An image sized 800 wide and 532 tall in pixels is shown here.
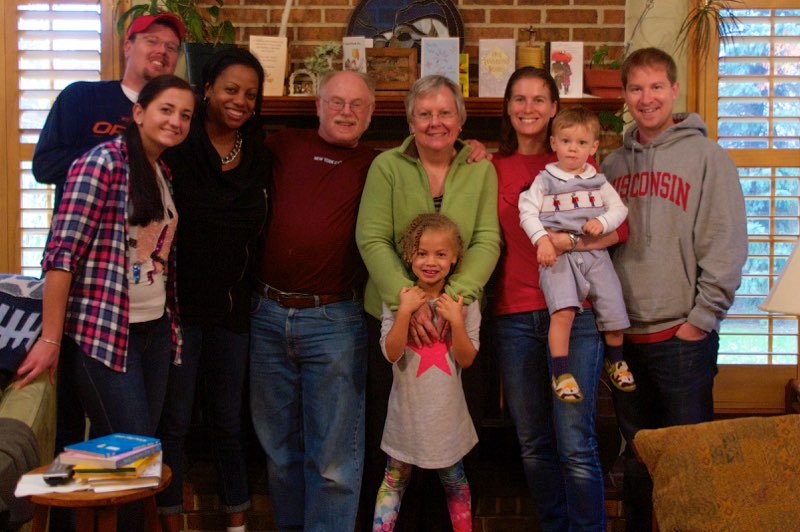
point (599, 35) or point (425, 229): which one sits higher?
point (599, 35)

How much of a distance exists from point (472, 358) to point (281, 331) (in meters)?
0.62

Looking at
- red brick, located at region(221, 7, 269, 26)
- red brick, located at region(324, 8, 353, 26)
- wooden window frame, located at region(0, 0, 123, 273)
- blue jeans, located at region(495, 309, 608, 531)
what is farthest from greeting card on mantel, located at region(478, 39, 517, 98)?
wooden window frame, located at region(0, 0, 123, 273)

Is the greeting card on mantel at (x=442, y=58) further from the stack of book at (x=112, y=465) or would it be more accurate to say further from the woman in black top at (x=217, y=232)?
the stack of book at (x=112, y=465)

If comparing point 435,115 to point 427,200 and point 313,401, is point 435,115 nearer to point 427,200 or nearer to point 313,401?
point 427,200

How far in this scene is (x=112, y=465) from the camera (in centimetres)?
195

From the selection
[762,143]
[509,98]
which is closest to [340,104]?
[509,98]

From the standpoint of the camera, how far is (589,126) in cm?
248

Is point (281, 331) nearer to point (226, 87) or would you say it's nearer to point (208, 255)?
point (208, 255)

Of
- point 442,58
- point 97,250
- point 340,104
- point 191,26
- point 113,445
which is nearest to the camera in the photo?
point 113,445

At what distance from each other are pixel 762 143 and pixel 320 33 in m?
2.04

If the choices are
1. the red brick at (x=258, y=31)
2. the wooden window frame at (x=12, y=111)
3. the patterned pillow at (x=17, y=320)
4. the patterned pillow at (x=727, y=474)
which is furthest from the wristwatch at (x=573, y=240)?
the wooden window frame at (x=12, y=111)

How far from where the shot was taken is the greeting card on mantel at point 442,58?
347 centimetres

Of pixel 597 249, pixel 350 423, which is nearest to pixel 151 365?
pixel 350 423

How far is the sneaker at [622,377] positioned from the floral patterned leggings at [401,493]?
1.83 ft
